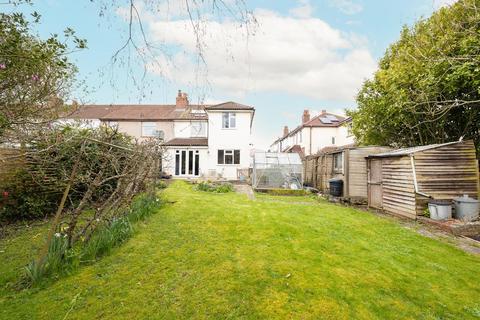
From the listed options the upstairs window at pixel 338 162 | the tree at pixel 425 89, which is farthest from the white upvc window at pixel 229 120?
the upstairs window at pixel 338 162

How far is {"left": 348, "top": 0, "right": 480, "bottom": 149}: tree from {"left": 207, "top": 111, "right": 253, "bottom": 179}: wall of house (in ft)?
28.2

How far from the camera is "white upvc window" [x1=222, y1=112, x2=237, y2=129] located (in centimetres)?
2183

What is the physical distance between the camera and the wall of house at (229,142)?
Result: 71.2 ft

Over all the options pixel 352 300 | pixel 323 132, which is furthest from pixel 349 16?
pixel 323 132

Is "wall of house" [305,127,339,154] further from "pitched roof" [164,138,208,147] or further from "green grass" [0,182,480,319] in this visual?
"green grass" [0,182,480,319]

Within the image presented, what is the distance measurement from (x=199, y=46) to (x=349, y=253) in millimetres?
4739

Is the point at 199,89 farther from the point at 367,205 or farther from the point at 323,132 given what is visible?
the point at 323,132

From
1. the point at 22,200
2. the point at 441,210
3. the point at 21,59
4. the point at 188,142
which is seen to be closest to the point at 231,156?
the point at 188,142

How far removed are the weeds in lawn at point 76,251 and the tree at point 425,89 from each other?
9.33 meters

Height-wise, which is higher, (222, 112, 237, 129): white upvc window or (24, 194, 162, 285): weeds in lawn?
(222, 112, 237, 129): white upvc window

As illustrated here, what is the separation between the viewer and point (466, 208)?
771 cm

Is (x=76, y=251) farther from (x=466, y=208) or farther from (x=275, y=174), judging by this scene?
(x=275, y=174)

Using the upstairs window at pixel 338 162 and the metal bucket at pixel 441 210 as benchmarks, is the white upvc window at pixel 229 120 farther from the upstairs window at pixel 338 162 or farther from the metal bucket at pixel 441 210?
the metal bucket at pixel 441 210

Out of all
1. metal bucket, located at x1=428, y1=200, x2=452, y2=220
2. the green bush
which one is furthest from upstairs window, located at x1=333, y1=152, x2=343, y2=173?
the green bush
